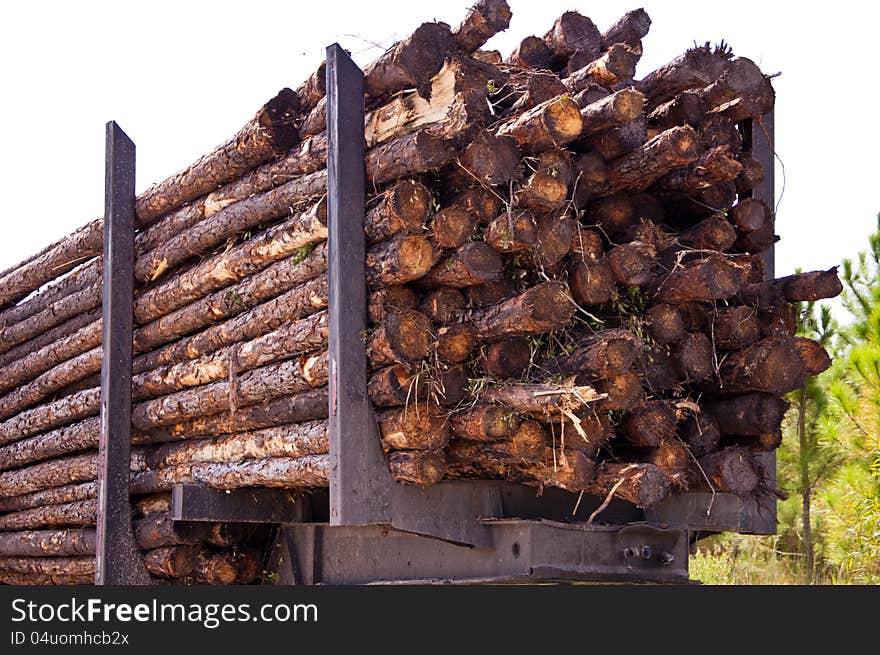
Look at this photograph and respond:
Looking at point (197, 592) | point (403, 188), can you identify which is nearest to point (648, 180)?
point (403, 188)

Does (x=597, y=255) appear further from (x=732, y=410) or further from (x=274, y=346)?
(x=274, y=346)

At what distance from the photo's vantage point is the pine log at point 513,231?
500 cm

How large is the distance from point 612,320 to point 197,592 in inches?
92.7

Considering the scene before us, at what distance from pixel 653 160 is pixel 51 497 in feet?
17.1

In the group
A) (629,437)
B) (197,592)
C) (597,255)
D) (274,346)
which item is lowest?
(197,592)

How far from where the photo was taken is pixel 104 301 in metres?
7.29

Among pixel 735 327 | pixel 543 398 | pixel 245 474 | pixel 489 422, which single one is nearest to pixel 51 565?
pixel 245 474

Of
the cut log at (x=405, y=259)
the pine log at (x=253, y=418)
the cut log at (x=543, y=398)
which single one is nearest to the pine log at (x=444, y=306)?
the cut log at (x=405, y=259)

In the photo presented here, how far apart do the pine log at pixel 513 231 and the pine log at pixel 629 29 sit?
148 centimetres

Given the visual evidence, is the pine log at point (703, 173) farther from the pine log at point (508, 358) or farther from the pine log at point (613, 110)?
the pine log at point (508, 358)

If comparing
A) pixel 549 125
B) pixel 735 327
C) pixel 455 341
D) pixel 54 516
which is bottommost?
pixel 54 516

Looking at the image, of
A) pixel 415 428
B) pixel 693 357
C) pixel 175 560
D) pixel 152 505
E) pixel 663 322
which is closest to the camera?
pixel 415 428

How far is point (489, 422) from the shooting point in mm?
4949

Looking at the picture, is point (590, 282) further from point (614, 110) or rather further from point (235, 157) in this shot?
point (235, 157)
